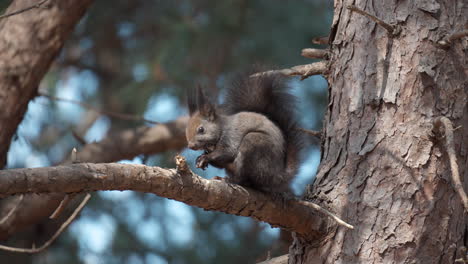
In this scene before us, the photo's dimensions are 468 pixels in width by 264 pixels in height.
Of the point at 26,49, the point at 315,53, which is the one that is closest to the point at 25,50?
the point at 26,49

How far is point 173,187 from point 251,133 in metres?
0.62

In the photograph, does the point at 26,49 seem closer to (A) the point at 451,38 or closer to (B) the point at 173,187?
(B) the point at 173,187

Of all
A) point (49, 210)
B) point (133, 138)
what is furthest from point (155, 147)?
point (49, 210)

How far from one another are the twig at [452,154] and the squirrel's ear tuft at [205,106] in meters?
0.93

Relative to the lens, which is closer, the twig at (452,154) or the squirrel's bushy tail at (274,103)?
the twig at (452,154)

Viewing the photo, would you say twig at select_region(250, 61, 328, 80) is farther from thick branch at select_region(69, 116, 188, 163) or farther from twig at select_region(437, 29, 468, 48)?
thick branch at select_region(69, 116, 188, 163)

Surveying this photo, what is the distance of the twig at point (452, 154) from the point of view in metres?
1.36

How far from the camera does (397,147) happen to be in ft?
5.56

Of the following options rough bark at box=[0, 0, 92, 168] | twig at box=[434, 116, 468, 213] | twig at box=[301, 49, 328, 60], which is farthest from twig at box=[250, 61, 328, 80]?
rough bark at box=[0, 0, 92, 168]

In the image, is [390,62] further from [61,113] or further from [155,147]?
[61,113]

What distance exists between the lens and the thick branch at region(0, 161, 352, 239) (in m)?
1.26

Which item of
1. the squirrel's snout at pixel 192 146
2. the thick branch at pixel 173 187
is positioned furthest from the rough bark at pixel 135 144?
the thick branch at pixel 173 187

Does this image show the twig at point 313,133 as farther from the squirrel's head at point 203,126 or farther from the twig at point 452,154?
the twig at point 452,154

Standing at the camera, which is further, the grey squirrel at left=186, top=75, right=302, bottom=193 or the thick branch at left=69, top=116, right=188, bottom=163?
the thick branch at left=69, top=116, right=188, bottom=163
